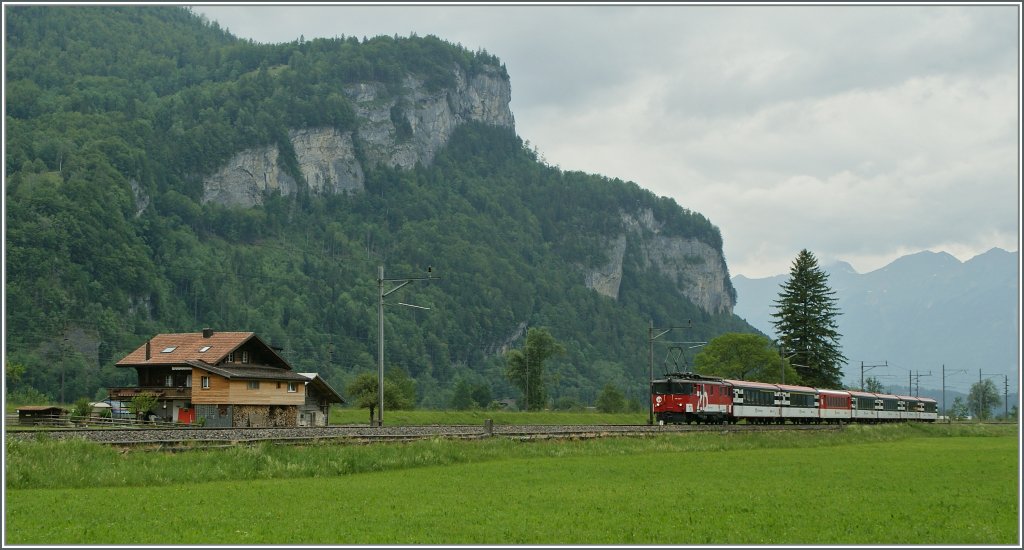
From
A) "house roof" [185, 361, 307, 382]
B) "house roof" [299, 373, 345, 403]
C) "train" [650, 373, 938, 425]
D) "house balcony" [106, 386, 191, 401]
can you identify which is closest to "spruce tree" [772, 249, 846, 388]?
"train" [650, 373, 938, 425]

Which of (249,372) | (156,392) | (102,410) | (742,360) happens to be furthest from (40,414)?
(742,360)

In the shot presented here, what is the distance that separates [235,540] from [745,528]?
9.18 metres

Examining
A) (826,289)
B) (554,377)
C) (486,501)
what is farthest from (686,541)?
(554,377)

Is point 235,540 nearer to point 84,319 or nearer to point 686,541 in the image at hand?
point 686,541

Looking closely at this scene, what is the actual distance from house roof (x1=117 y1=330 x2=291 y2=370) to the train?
25.8 m

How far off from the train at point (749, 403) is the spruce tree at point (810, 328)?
62.0 feet

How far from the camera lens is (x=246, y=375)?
216 ft

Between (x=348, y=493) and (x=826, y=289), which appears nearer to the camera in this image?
(x=348, y=493)

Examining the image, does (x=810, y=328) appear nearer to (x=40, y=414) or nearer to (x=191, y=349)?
(x=191, y=349)

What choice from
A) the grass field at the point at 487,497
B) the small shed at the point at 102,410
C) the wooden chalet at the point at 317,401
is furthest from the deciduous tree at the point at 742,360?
the grass field at the point at 487,497

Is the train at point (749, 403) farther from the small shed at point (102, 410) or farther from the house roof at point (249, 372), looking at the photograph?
the small shed at point (102, 410)

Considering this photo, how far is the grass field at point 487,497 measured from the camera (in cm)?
1939

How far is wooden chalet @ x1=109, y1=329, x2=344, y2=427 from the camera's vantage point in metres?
65.1

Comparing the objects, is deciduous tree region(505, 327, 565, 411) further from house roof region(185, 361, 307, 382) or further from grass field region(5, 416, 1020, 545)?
grass field region(5, 416, 1020, 545)
